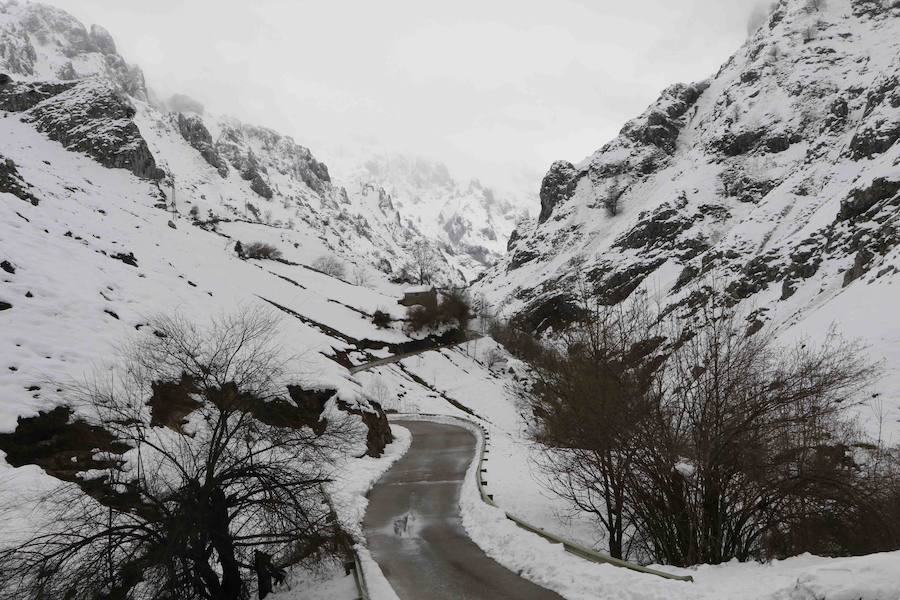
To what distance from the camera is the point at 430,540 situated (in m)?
15.6

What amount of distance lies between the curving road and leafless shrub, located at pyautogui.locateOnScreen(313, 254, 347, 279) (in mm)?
76171

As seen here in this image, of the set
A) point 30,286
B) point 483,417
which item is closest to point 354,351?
point 483,417

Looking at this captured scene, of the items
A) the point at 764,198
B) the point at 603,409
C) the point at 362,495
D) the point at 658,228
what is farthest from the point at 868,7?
the point at 362,495

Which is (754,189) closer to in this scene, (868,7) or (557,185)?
(868,7)

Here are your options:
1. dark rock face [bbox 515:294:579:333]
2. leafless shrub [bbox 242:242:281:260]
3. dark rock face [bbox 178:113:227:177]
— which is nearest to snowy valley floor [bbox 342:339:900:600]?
dark rock face [bbox 515:294:579:333]

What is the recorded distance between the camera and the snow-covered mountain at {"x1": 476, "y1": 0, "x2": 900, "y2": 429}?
35.2 meters

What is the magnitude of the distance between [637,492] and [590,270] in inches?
A: 2815

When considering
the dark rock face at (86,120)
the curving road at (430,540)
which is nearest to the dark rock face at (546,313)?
the curving road at (430,540)

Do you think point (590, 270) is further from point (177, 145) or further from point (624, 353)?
point (177, 145)

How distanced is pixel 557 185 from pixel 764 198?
65.6 metres

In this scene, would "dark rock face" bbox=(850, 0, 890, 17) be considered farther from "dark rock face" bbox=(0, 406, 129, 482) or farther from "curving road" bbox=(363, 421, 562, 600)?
"dark rock face" bbox=(0, 406, 129, 482)

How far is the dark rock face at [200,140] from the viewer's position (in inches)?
7047

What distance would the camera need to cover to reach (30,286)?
64.3ft

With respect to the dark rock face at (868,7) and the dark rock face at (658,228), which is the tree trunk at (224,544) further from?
the dark rock face at (868,7)
